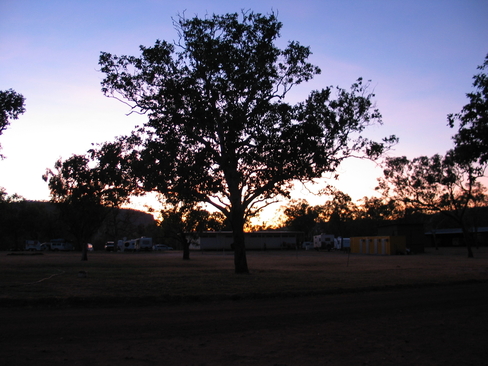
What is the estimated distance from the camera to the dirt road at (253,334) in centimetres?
591

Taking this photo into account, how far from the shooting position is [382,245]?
186 ft

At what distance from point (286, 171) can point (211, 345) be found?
13503 millimetres

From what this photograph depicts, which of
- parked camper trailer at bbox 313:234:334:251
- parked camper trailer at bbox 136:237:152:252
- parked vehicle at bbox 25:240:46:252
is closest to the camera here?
parked vehicle at bbox 25:240:46:252

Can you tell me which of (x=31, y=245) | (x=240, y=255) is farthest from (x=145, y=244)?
(x=240, y=255)

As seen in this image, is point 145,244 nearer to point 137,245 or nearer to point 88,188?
point 137,245

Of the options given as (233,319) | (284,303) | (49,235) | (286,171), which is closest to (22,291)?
(233,319)

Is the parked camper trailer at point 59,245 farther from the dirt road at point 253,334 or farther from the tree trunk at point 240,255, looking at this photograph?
the dirt road at point 253,334

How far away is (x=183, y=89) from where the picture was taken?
1906 cm

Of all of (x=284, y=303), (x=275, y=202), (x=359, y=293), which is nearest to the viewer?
(x=284, y=303)

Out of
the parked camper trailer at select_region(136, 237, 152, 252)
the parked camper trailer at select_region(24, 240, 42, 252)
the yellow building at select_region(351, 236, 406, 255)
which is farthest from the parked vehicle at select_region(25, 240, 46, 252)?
the yellow building at select_region(351, 236, 406, 255)

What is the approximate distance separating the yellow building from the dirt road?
45.9 m

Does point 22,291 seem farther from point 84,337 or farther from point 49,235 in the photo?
point 49,235

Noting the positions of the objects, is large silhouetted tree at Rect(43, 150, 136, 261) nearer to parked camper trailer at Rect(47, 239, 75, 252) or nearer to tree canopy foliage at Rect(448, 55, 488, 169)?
tree canopy foliage at Rect(448, 55, 488, 169)

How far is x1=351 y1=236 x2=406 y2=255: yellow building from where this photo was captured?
178 feet
